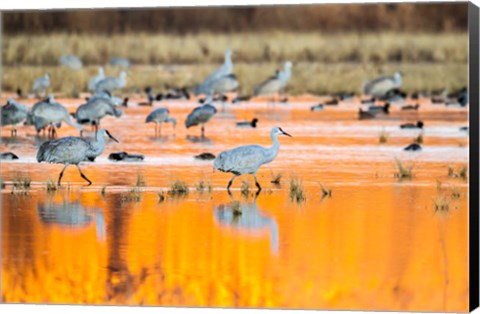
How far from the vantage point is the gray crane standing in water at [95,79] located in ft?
46.3

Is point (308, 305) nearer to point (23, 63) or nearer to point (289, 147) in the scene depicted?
point (289, 147)

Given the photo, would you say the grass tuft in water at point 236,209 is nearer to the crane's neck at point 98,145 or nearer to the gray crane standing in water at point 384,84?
the crane's neck at point 98,145

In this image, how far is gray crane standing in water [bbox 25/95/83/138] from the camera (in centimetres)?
1421

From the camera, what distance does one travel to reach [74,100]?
569 inches

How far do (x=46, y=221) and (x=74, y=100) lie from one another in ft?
3.59

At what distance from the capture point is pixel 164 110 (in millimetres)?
14242

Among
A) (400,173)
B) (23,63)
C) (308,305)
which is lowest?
(308,305)

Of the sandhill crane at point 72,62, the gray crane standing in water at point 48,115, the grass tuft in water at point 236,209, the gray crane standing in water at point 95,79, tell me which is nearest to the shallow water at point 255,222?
the grass tuft in water at point 236,209

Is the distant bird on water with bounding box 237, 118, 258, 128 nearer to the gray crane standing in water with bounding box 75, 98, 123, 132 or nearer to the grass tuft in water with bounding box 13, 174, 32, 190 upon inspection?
the gray crane standing in water with bounding box 75, 98, 123, 132

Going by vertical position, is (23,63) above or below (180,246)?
above

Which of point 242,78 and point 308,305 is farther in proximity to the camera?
point 242,78

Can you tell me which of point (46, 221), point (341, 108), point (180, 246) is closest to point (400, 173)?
point (341, 108)

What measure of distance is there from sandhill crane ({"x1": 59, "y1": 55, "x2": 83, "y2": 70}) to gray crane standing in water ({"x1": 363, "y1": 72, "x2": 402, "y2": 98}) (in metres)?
2.26

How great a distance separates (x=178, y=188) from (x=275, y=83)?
3.72 ft
